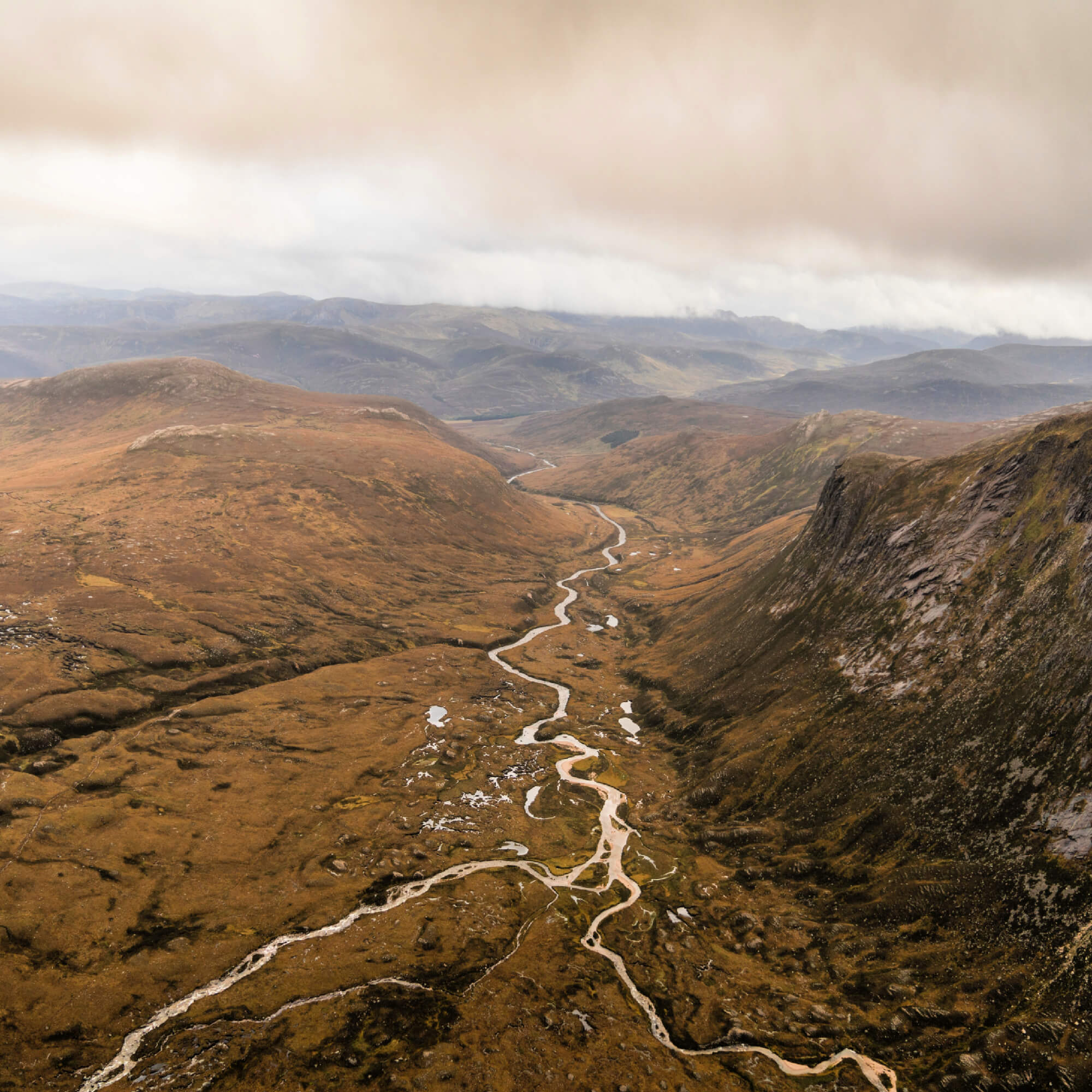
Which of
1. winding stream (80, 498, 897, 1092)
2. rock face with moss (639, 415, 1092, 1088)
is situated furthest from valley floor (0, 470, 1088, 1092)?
rock face with moss (639, 415, 1092, 1088)

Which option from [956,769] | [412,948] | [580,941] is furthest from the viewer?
[956,769]

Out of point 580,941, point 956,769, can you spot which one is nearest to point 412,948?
point 580,941

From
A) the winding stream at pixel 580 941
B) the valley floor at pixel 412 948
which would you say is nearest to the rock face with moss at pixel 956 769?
the valley floor at pixel 412 948

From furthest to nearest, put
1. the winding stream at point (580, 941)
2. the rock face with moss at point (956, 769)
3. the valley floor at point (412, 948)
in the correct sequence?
the valley floor at point (412, 948)
the winding stream at point (580, 941)
the rock face with moss at point (956, 769)

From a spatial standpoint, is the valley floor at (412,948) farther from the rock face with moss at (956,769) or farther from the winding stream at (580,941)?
the rock face with moss at (956,769)

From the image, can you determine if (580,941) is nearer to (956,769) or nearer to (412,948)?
(412,948)

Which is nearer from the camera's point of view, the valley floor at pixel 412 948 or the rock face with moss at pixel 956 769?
the rock face with moss at pixel 956 769
